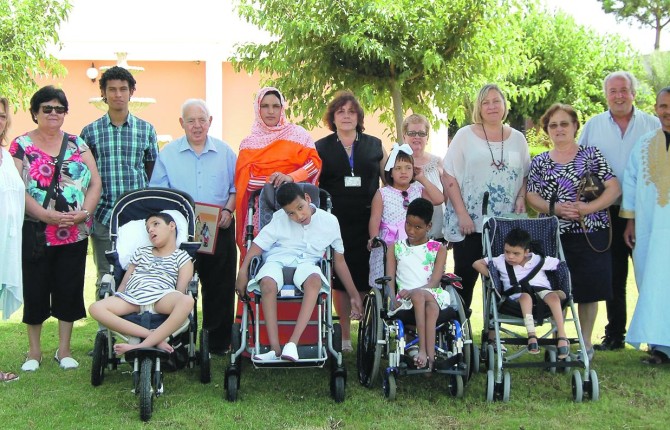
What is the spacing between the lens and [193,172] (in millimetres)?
5535

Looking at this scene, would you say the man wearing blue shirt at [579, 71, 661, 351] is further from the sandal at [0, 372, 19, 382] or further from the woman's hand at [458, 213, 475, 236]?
the sandal at [0, 372, 19, 382]

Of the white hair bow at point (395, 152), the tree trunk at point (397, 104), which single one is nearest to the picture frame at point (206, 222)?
the white hair bow at point (395, 152)

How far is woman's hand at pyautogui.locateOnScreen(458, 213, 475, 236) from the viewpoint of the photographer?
531cm

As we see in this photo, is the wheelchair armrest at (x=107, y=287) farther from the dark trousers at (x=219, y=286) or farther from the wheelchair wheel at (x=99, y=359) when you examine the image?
the dark trousers at (x=219, y=286)

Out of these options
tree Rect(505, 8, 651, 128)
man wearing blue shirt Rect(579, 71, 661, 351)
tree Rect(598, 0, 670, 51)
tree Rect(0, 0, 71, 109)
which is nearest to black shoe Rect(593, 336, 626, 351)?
man wearing blue shirt Rect(579, 71, 661, 351)

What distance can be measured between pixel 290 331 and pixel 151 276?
92cm

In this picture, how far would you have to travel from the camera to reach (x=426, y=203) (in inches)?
191

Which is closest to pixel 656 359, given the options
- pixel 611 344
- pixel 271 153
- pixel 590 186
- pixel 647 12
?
pixel 611 344

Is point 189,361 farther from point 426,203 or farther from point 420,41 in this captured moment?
point 420,41

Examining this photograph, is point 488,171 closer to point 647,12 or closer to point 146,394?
point 146,394

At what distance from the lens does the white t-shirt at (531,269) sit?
4.76 meters

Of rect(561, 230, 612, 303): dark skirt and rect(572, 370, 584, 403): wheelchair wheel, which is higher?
rect(561, 230, 612, 303): dark skirt

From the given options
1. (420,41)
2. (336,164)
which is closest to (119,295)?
(336,164)

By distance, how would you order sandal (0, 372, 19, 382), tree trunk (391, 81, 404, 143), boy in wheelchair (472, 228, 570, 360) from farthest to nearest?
tree trunk (391, 81, 404, 143) < sandal (0, 372, 19, 382) < boy in wheelchair (472, 228, 570, 360)
